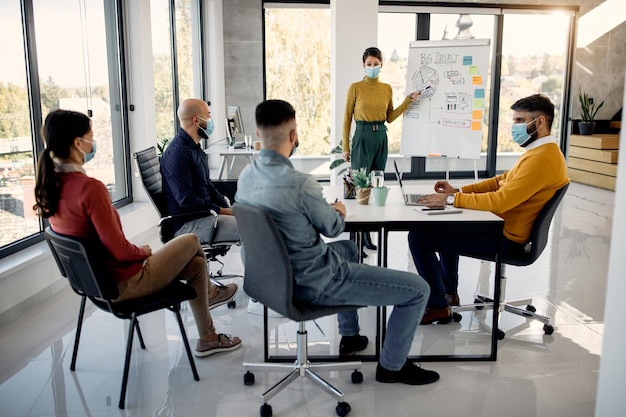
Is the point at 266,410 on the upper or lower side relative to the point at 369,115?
lower

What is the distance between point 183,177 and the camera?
131 inches

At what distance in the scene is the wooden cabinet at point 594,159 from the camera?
7808mm

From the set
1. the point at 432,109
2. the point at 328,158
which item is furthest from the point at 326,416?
the point at 328,158

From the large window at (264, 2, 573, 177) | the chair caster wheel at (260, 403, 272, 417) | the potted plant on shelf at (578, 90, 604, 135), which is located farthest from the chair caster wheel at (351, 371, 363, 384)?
the potted plant on shelf at (578, 90, 604, 135)

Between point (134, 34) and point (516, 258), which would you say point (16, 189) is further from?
point (516, 258)

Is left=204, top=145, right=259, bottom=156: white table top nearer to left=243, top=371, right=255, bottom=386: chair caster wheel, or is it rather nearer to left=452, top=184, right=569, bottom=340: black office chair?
left=452, top=184, right=569, bottom=340: black office chair

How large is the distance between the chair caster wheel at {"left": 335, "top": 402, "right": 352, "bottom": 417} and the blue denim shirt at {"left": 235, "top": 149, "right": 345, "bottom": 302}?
490 millimetres

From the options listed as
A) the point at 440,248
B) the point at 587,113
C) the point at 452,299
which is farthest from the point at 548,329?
the point at 587,113

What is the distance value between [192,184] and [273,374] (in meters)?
1.24

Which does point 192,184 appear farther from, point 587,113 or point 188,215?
point 587,113

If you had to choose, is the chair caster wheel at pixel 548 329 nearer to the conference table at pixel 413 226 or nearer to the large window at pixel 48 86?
the conference table at pixel 413 226

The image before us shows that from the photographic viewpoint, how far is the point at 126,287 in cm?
244

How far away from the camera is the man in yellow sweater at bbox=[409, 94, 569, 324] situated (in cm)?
294

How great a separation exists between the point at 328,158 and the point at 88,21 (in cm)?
479
